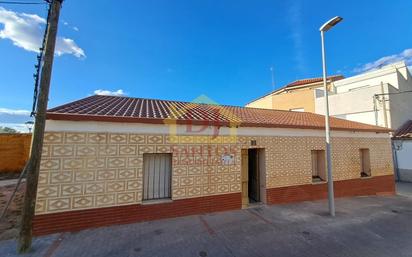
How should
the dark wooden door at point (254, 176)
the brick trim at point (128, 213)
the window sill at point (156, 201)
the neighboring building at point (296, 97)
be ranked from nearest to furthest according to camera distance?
the brick trim at point (128, 213), the window sill at point (156, 201), the dark wooden door at point (254, 176), the neighboring building at point (296, 97)

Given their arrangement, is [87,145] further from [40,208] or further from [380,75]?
[380,75]

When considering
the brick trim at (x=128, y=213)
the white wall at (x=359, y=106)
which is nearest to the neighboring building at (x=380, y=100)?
the white wall at (x=359, y=106)

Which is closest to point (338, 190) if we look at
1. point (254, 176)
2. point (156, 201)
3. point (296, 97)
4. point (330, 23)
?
point (254, 176)

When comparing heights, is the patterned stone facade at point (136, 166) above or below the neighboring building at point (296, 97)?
below

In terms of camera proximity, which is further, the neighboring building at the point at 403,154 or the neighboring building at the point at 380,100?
the neighboring building at the point at 380,100

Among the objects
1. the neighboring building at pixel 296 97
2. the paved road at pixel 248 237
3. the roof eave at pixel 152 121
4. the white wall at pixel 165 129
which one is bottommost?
the paved road at pixel 248 237

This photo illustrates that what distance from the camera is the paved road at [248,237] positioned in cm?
452

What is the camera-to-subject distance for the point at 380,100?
1477cm

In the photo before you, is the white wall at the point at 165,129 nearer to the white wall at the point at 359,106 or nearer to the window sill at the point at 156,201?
the window sill at the point at 156,201

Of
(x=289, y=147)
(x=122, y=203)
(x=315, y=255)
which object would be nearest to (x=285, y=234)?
(x=315, y=255)

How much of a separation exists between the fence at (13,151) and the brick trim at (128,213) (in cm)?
1311

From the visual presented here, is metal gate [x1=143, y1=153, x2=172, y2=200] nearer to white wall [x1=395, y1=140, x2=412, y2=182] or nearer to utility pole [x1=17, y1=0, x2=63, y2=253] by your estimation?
utility pole [x1=17, y1=0, x2=63, y2=253]

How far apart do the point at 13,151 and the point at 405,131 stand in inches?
1122
